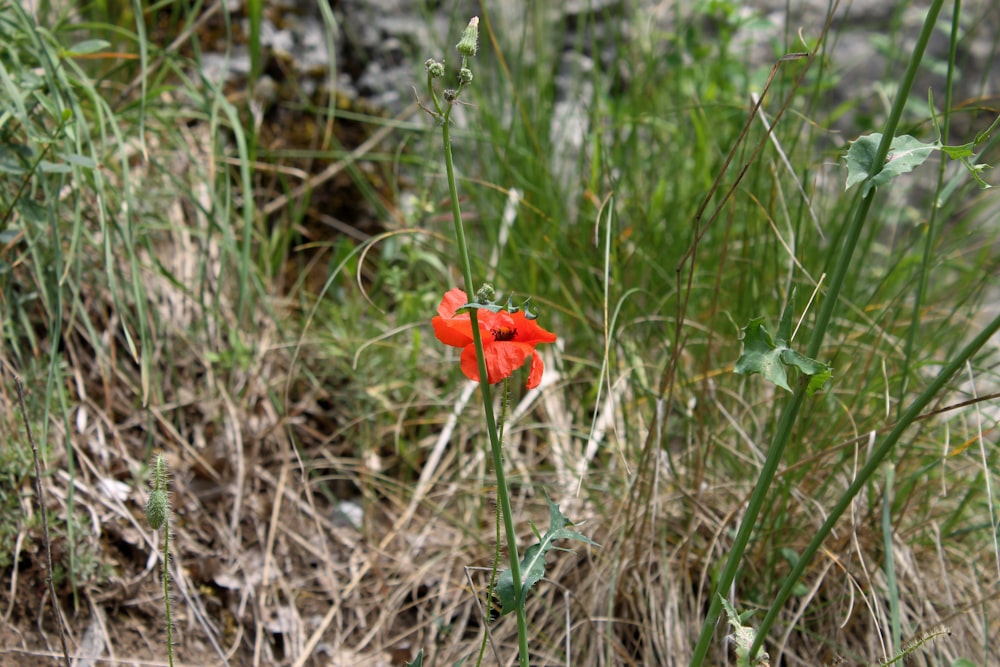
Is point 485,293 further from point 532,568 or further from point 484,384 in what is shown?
point 532,568

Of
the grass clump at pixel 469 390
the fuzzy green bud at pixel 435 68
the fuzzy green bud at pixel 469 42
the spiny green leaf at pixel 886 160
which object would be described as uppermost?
the fuzzy green bud at pixel 469 42

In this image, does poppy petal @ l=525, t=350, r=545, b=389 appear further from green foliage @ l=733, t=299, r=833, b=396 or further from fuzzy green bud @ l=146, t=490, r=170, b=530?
fuzzy green bud @ l=146, t=490, r=170, b=530

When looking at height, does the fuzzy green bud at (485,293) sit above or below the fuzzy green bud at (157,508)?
above

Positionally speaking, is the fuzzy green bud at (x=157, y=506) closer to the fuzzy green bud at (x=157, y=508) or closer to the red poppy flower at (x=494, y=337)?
the fuzzy green bud at (x=157, y=508)

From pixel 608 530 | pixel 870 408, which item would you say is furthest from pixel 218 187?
pixel 870 408

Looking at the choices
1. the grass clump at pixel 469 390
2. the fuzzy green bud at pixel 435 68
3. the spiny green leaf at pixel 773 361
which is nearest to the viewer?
the fuzzy green bud at pixel 435 68

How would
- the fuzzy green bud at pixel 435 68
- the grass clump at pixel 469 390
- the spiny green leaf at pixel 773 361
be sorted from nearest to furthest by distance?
→ the fuzzy green bud at pixel 435 68 → the spiny green leaf at pixel 773 361 → the grass clump at pixel 469 390

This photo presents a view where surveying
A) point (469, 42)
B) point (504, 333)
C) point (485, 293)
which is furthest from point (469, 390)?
point (469, 42)

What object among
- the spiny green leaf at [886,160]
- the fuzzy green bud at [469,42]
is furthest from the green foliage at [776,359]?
the fuzzy green bud at [469,42]
